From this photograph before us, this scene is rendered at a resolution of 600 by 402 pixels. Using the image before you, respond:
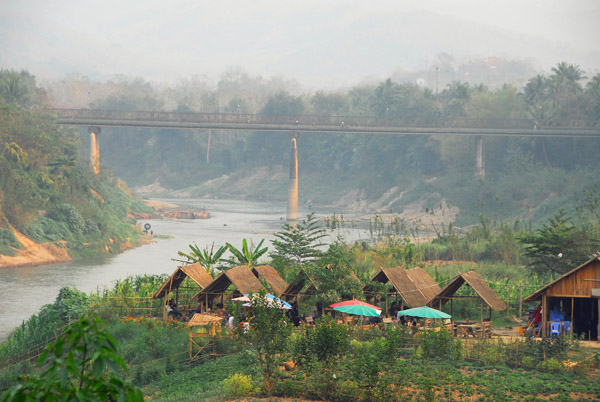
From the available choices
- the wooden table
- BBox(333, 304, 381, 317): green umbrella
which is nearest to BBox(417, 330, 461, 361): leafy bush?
the wooden table

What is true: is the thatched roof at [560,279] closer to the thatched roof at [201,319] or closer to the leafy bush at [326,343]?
the leafy bush at [326,343]

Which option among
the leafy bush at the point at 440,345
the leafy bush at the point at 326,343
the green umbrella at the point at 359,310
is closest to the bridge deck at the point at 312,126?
the green umbrella at the point at 359,310

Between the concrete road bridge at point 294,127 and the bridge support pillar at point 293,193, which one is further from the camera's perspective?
the bridge support pillar at point 293,193

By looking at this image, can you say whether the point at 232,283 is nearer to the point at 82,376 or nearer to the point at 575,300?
the point at 575,300

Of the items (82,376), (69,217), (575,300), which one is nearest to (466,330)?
(575,300)

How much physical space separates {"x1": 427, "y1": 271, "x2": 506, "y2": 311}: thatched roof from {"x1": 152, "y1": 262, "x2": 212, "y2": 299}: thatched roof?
415 inches

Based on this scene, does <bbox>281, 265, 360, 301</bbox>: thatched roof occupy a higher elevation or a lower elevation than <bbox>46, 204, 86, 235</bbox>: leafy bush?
lower

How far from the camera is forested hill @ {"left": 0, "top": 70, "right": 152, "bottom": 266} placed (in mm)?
65688

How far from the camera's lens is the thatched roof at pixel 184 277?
116ft

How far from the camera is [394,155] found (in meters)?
131

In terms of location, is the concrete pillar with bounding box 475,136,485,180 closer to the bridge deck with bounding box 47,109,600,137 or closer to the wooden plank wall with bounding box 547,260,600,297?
the bridge deck with bounding box 47,109,600,137

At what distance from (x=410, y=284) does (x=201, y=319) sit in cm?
914

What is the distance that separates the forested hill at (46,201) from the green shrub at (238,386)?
4169 cm

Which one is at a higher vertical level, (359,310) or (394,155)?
(394,155)
